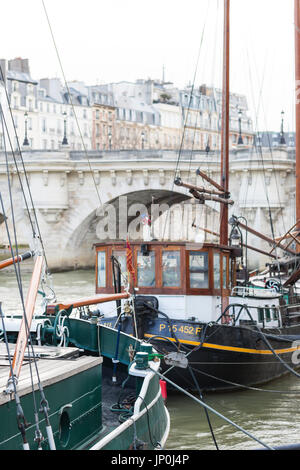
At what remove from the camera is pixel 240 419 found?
490 inches

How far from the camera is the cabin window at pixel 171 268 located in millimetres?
13672

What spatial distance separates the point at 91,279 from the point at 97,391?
2842cm

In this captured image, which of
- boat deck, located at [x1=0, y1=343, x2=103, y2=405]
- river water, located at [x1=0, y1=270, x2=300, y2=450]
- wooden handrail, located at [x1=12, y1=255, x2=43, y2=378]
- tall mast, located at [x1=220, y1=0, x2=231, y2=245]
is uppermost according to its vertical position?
tall mast, located at [x1=220, y1=0, x2=231, y2=245]

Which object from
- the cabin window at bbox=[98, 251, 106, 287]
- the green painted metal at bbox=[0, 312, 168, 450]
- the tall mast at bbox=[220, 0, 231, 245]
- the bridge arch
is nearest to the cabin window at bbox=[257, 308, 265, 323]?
the tall mast at bbox=[220, 0, 231, 245]

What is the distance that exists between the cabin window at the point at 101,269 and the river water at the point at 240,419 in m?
2.38

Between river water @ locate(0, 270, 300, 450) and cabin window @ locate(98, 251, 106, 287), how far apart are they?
2.38m

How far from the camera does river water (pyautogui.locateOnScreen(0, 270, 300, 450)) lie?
36.4 ft

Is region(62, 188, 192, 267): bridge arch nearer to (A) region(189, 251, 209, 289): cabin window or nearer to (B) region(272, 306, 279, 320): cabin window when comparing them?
(B) region(272, 306, 279, 320): cabin window

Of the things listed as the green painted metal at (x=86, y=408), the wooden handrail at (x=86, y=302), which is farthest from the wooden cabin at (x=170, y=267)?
the green painted metal at (x=86, y=408)
